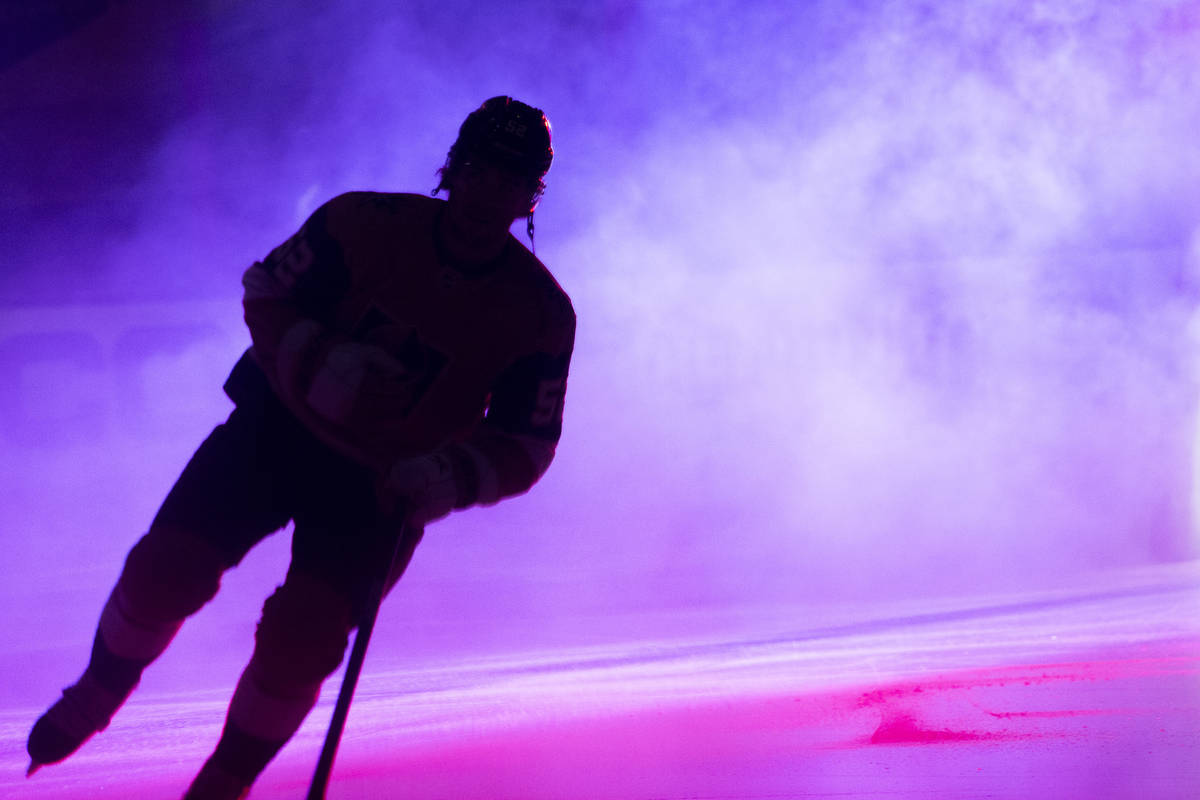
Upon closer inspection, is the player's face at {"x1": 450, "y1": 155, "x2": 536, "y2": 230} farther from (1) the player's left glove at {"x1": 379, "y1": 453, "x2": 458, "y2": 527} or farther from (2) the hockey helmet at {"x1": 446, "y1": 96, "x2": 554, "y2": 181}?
(1) the player's left glove at {"x1": 379, "y1": 453, "x2": 458, "y2": 527}

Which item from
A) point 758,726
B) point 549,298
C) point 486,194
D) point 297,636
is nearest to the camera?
point 297,636

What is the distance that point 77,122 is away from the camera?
4070 mm

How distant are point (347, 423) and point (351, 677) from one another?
0.37 m

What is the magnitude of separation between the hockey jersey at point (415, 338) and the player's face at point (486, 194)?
0.07 m

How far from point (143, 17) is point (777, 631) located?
12.2ft

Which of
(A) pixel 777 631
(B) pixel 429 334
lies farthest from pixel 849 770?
(A) pixel 777 631

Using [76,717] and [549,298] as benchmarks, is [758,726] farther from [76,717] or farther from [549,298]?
[76,717]

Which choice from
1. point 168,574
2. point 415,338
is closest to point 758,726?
point 415,338

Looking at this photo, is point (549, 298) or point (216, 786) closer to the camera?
point (216, 786)

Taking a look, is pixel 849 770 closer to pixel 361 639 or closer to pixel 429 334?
pixel 361 639

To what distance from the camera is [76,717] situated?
5.05 feet

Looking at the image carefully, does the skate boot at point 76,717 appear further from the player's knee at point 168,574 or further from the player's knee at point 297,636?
the player's knee at point 297,636

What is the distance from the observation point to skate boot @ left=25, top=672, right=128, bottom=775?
154 cm

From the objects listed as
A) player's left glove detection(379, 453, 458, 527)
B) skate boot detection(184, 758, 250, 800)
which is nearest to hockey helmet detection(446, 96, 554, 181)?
player's left glove detection(379, 453, 458, 527)
